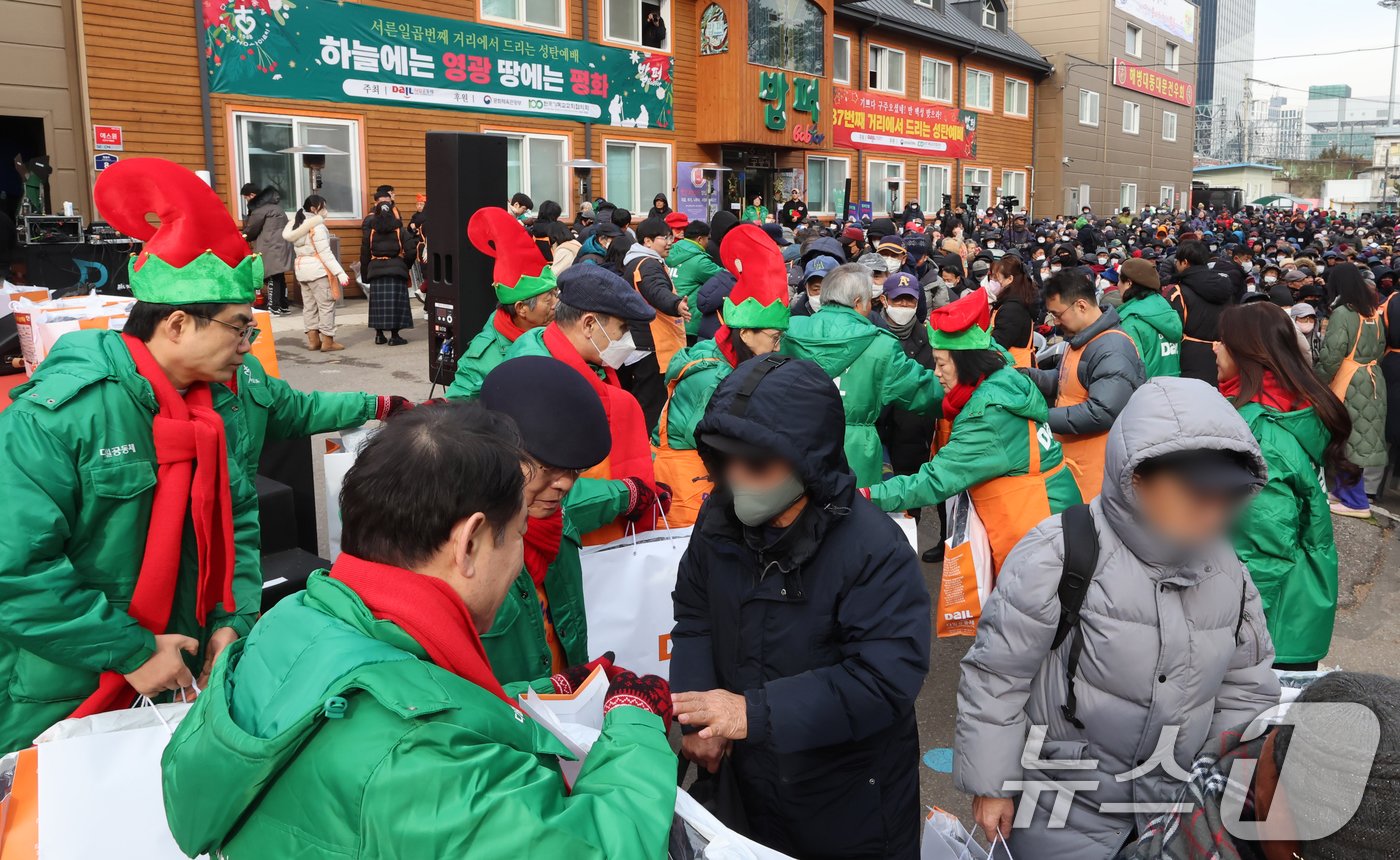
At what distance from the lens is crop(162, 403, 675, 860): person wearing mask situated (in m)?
1.24

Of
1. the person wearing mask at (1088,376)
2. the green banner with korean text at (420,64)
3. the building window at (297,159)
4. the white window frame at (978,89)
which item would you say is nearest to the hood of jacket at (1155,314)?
the person wearing mask at (1088,376)

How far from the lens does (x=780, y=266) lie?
4.68 m

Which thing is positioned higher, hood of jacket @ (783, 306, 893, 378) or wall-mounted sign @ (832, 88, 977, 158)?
wall-mounted sign @ (832, 88, 977, 158)

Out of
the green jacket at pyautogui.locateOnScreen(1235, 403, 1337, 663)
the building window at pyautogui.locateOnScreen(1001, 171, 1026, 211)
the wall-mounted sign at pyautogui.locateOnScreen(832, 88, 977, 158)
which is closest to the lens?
the green jacket at pyautogui.locateOnScreen(1235, 403, 1337, 663)

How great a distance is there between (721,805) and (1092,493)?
328cm

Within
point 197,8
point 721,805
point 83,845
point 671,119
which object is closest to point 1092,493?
point 721,805

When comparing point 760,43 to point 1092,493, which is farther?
point 760,43

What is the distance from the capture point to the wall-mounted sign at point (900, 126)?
25.9m

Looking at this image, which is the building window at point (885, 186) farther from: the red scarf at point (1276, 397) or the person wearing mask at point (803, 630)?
the person wearing mask at point (803, 630)

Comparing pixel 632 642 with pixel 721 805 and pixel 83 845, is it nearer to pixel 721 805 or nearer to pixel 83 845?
pixel 721 805

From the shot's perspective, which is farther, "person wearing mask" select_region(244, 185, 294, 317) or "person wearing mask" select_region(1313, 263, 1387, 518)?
"person wearing mask" select_region(244, 185, 294, 317)

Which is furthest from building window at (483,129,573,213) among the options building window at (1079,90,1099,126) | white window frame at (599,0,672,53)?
building window at (1079,90,1099,126)

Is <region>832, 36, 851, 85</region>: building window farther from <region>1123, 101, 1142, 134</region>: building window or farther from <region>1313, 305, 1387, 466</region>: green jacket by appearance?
<region>1313, 305, 1387, 466</region>: green jacket

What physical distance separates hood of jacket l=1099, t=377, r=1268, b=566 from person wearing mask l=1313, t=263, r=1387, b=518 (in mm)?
6344
